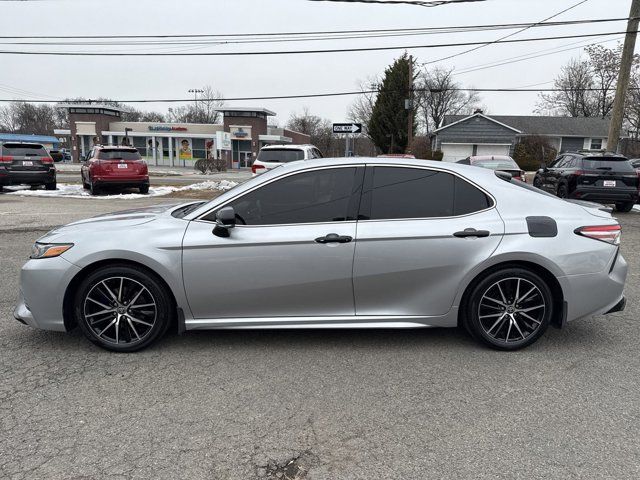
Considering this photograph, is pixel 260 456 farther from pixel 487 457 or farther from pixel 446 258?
pixel 446 258

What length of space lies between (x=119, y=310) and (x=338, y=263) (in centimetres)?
178

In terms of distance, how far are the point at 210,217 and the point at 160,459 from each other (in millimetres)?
1869

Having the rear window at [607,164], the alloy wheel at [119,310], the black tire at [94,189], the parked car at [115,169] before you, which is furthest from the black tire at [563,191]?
the black tire at [94,189]

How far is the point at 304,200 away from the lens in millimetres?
3861

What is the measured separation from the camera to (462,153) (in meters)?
40.3

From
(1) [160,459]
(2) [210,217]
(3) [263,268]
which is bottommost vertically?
(1) [160,459]

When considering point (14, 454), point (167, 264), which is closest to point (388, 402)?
point (167, 264)

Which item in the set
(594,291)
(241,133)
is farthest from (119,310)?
(241,133)

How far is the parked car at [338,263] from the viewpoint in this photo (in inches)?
145

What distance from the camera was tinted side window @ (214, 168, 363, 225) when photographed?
379cm

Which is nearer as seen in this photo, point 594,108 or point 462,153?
point 462,153

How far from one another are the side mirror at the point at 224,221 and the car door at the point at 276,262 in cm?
5

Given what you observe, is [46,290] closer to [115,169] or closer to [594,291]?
[594,291]

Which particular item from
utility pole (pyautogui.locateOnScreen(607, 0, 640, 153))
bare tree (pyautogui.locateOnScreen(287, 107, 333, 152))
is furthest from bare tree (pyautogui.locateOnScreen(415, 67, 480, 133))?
utility pole (pyautogui.locateOnScreen(607, 0, 640, 153))
